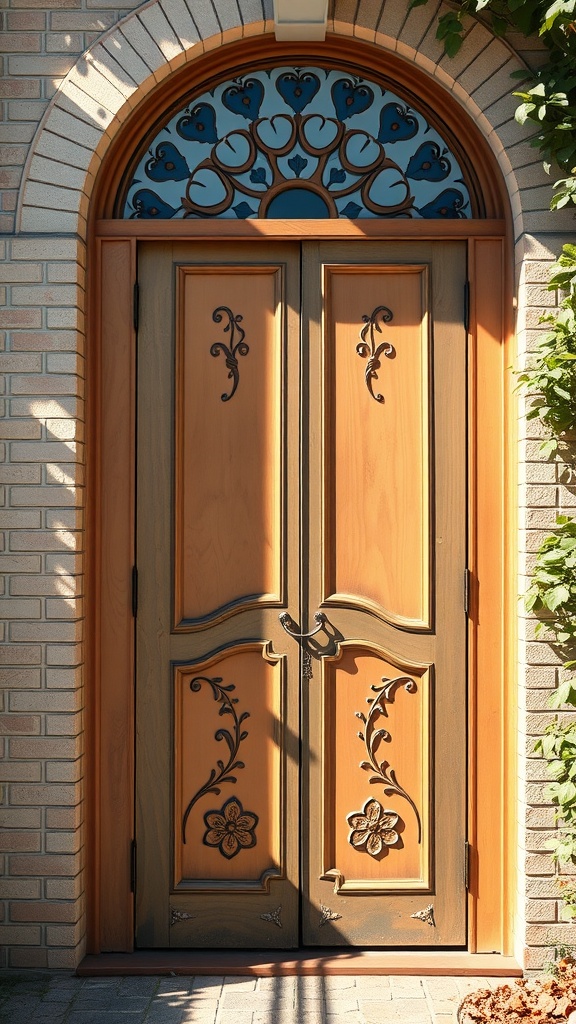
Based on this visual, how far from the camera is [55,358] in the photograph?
3543 millimetres

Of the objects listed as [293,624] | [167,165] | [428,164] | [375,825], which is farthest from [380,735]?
[167,165]

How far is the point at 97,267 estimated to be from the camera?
3.70m

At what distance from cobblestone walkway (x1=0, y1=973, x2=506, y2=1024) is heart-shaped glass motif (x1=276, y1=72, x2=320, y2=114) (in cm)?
319

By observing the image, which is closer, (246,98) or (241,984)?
(241,984)

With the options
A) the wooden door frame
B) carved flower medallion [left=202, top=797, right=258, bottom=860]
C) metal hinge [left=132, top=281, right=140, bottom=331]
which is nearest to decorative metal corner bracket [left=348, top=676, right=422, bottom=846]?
the wooden door frame

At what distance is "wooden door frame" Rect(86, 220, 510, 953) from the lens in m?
3.67

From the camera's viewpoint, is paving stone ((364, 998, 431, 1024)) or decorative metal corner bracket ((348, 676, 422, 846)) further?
decorative metal corner bracket ((348, 676, 422, 846))

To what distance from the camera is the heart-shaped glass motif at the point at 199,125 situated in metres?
3.72

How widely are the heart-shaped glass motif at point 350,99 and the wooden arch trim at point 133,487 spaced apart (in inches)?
2.9

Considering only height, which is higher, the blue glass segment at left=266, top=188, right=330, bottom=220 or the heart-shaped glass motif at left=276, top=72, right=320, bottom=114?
the heart-shaped glass motif at left=276, top=72, right=320, bottom=114

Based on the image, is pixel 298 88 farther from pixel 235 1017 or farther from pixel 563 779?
pixel 235 1017

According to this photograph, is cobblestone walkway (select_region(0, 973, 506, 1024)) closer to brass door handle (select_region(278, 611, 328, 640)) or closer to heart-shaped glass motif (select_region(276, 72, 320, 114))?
brass door handle (select_region(278, 611, 328, 640))

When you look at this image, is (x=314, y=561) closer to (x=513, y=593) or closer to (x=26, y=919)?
(x=513, y=593)

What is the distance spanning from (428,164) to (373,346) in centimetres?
71
